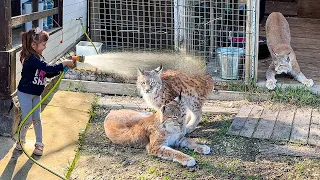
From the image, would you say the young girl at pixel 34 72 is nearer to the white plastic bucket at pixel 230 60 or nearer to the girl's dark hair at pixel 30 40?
the girl's dark hair at pixel 30 40

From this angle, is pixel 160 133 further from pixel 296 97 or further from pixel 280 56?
pixel 280 56

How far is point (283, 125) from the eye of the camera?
6035 millimetres

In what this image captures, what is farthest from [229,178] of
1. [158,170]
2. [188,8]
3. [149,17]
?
[149,17]

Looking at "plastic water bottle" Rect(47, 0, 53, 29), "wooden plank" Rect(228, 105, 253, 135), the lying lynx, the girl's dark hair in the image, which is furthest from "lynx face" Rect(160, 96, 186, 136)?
"plastic water bottle" Rect(47, 0, 53, 29)

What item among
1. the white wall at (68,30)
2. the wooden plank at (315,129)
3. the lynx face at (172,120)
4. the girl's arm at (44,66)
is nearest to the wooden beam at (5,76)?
the girl's arm at (44,66)

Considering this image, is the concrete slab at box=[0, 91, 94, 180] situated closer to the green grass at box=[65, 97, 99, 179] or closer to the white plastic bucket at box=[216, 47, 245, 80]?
the green grass at box=[65, 97, 99, 179]

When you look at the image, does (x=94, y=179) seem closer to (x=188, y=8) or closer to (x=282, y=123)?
(x=282, y=123)

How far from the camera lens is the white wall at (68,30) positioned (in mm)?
7451

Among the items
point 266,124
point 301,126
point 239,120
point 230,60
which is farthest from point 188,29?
point 301,126

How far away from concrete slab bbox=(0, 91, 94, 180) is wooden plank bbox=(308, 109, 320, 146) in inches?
97.8

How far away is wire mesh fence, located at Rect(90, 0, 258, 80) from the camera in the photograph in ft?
24.0

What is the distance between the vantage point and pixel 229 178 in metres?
4.81

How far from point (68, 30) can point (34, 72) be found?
11.3 ft

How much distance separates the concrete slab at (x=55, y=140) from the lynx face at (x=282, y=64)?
260 cm
